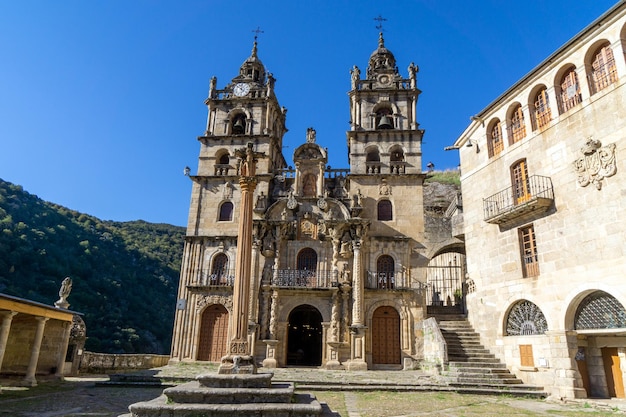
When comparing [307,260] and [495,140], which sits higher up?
[495,140]

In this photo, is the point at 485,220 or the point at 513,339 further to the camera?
the point at 485,220

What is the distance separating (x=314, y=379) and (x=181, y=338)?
9890mm

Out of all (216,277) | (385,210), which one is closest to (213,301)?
(216,277)

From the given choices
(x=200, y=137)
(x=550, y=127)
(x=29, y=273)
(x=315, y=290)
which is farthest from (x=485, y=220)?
(x=29, y=273)

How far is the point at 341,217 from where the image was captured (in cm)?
2423

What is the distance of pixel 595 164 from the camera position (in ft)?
45.2

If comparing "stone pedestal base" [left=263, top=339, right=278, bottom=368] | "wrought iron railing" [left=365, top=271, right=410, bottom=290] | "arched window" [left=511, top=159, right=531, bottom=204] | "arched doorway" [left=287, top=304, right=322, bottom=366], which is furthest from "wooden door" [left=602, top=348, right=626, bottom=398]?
"arched doorway" [left=287, top=304, right=322, bottom=366]

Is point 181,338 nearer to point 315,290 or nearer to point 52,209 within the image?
point 315,290

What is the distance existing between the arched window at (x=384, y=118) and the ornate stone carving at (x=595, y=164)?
13379 millimetres

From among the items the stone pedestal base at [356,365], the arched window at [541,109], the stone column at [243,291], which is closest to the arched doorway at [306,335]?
the stone pedestal base at [356,365]

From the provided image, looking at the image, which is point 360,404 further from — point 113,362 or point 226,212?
point 113,362

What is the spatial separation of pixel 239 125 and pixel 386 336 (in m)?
15.9

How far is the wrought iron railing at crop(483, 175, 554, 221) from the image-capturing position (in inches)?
609

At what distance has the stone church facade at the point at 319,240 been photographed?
22.5 meters
